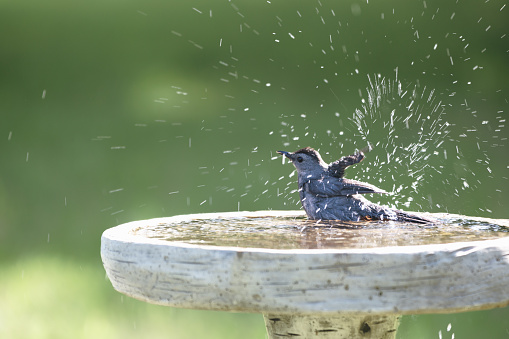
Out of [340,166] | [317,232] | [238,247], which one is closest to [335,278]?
[238,247]

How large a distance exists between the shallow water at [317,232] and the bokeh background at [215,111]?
229cm

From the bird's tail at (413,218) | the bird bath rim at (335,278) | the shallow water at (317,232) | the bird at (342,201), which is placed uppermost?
the bird at (342,201)

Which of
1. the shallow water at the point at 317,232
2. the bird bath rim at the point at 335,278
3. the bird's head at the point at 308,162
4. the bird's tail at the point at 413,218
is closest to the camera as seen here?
the bird bath rim at the point at 335,278

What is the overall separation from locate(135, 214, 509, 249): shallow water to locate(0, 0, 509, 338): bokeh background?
2286mm

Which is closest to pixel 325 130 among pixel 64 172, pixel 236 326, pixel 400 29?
pixel 400 29

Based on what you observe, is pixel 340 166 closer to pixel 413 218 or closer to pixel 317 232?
pixel 413 218

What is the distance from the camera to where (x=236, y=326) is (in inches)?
188

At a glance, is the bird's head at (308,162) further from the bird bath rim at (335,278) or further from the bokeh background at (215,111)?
the bokeh background at (215,111)

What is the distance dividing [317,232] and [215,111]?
3.46 meters

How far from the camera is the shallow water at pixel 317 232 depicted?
2070 millimetres

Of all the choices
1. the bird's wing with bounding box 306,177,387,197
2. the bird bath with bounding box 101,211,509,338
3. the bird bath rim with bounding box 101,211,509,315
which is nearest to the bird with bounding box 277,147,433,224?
the bird's wing with bounding box 306,177,387,197

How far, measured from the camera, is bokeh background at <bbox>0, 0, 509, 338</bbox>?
523 centimetres

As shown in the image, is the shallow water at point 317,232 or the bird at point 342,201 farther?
the bird at point 342,201

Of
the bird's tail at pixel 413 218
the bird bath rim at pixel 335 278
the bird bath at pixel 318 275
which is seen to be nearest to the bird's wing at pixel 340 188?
the bird's tail at pixel 413 218
